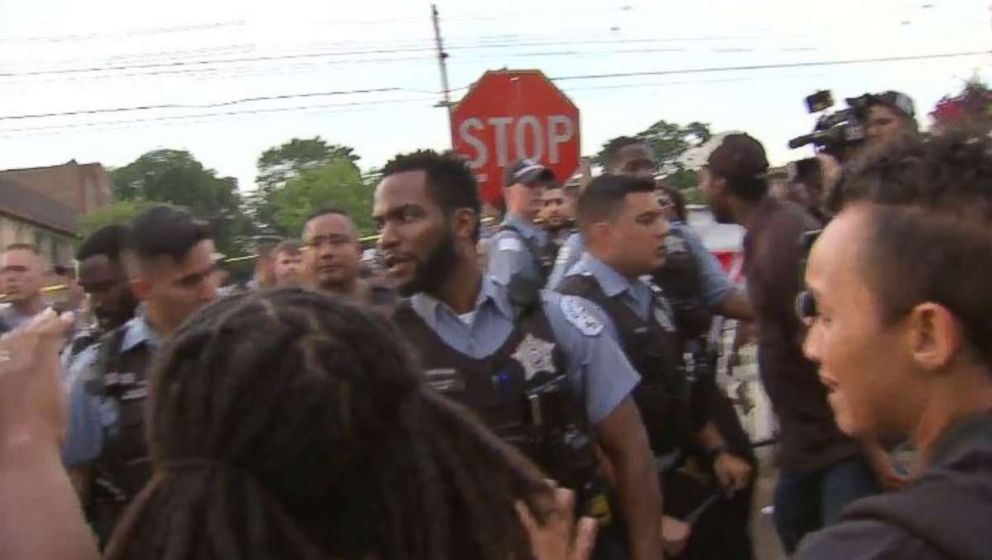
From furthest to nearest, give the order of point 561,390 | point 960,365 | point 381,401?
1. point 561,390
2. point 381,401
3. point 960,365

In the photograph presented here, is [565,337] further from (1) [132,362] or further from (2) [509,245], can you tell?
(2) [509,245]

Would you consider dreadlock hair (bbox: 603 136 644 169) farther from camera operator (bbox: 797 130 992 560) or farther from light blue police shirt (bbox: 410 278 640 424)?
camera operator (bbox: 797 130 992 560)

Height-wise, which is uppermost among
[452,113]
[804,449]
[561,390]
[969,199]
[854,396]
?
[452,113]

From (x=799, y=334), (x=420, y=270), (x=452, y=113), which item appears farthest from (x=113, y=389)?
(x=452, y=113)

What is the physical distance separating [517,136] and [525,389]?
5.83 m

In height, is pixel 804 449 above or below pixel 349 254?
below

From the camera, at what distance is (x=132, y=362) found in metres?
3.90

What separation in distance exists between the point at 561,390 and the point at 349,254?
1780 millimetres

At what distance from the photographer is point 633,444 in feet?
12.9

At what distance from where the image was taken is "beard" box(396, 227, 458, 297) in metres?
3.82

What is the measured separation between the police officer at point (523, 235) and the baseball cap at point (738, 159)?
3.50ft

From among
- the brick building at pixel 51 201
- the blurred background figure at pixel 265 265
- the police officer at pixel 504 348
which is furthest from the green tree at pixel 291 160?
the police officer at pixel 504 348

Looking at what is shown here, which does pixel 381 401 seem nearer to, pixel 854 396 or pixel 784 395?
pixel 854 396

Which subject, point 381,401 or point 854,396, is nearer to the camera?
point 854,396
